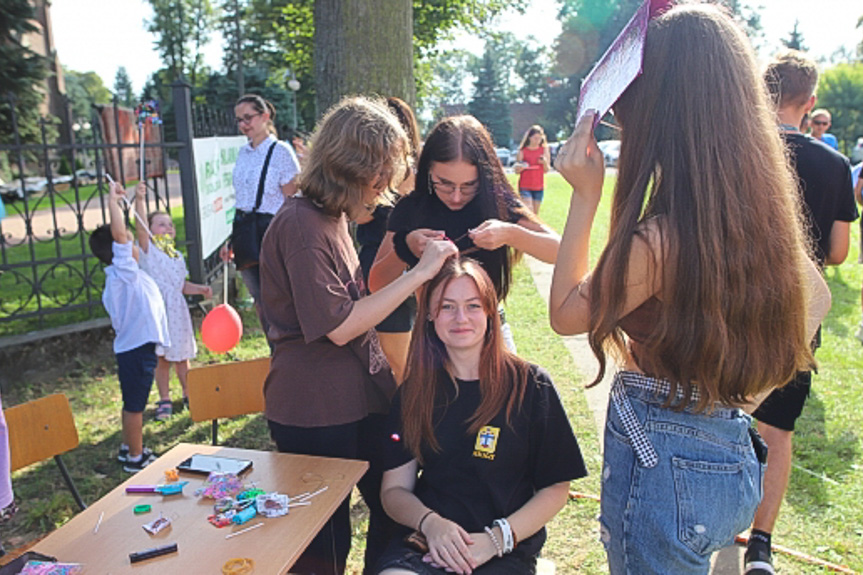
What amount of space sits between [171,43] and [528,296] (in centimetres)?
5332

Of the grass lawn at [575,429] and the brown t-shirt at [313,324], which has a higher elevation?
the brown t-shirt at [313,324]

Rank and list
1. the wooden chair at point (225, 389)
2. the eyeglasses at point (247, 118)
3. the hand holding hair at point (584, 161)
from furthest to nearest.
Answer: the eyeglasses at point (247, 118), the wooden chair at point (225, 389), the hand holding hair at point (584, 161)

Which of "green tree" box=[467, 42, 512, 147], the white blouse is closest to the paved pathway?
the white blouse

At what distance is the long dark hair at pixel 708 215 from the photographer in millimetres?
1225

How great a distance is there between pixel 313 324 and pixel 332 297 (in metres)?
0.10

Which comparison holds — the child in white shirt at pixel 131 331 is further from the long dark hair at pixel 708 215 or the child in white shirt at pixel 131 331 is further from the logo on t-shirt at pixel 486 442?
the long dark hair at pixel 708 215

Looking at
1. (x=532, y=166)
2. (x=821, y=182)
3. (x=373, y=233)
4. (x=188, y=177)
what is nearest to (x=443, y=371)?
(x=373, y=233)

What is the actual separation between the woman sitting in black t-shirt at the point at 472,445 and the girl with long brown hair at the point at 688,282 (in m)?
0.54

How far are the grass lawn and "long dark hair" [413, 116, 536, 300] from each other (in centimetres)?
128

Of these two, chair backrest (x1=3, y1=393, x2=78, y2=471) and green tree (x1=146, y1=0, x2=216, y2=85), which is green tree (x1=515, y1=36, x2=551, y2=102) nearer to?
green tree (x1=146, y1=0, x2=216, y2=85)

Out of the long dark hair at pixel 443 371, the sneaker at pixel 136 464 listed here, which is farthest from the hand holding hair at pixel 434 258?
the sneaker at pixel 136 464

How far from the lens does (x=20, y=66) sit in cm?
1309

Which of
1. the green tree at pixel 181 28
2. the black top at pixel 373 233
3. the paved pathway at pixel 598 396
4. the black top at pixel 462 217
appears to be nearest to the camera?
the black top at pixel 462 217

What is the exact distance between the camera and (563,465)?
1969 mm
